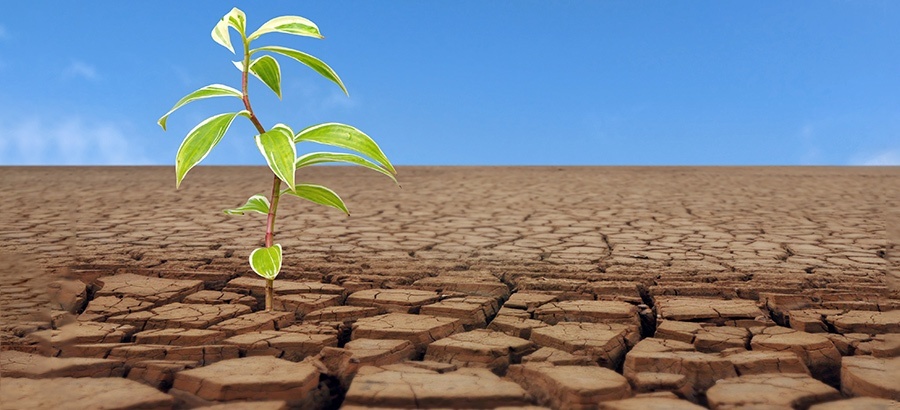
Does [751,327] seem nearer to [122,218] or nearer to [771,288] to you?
[771,288]

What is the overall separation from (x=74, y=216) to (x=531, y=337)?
3.25 m

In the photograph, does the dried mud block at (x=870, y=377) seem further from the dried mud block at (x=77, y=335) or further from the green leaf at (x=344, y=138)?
the dried mud block at (x=77, y=335)

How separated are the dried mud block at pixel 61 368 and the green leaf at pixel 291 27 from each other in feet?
2.96

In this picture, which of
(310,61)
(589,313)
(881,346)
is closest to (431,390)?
(589,313)

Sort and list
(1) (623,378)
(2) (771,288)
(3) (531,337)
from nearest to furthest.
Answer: (1) (623,378), (3) (531,337), (2) (771,288)

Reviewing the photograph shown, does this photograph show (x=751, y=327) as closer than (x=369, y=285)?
Yes

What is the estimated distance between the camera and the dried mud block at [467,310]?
2008 millimetres

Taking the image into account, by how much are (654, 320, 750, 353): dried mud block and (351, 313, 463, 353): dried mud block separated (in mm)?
529

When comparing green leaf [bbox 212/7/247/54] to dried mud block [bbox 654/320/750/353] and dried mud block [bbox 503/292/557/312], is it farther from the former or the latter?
dried mud block [bbox 654/320/750/353]

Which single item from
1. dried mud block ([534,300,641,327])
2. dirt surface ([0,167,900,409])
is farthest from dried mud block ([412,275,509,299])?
dried mud block ([534,300,641,327])

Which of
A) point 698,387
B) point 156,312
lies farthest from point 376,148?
point 698,387

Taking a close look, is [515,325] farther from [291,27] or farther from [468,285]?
[291,27]

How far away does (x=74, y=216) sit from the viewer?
416 cm

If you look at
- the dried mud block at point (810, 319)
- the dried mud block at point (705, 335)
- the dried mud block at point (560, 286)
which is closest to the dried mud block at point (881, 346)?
the dried mud block at point (810, 319)
